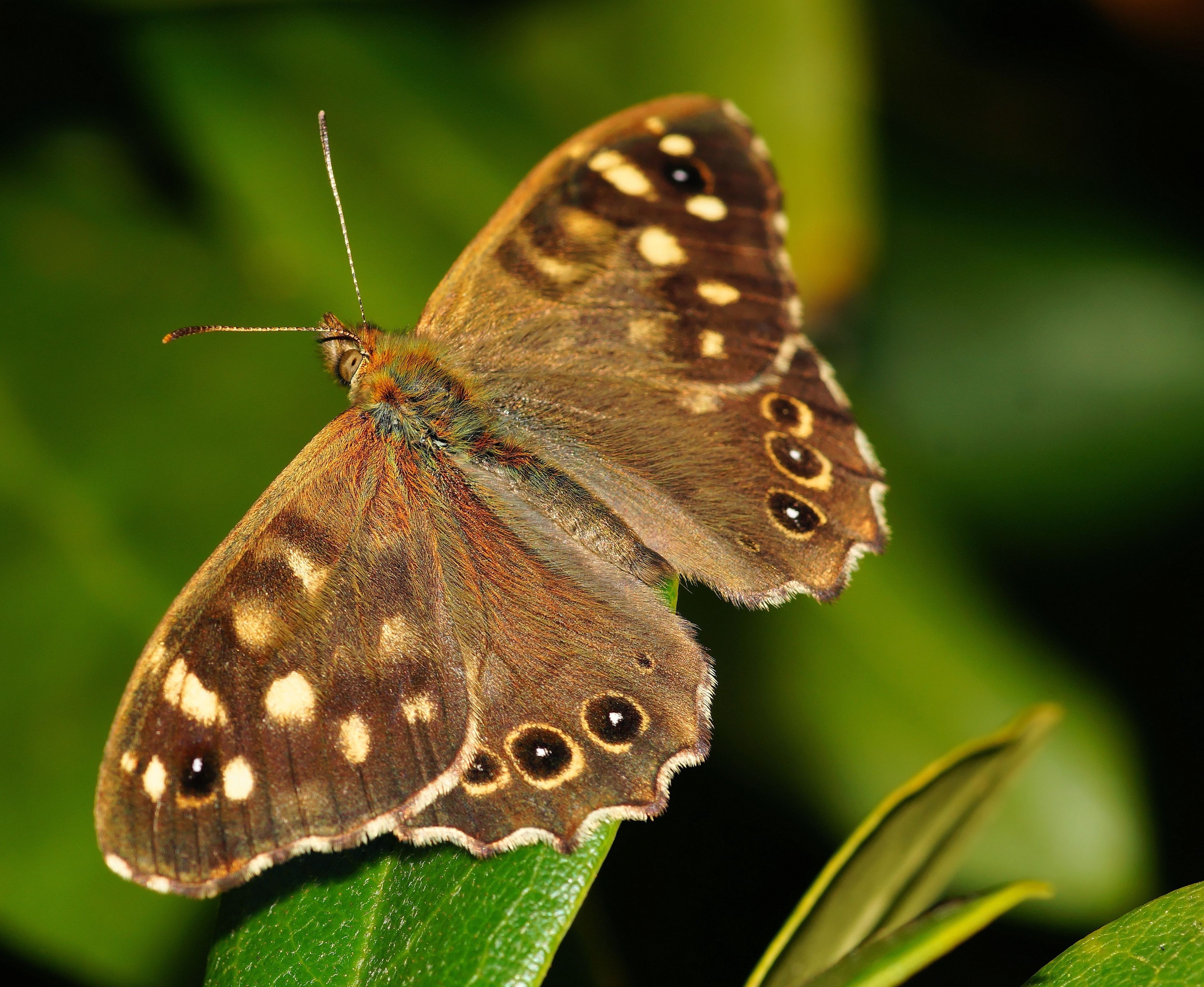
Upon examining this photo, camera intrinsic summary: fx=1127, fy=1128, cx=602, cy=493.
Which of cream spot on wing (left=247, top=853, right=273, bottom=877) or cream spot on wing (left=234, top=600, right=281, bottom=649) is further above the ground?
cream spot on wing (left=234, top=600, right=281, bottom=649)

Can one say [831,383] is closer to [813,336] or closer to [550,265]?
[550,265]

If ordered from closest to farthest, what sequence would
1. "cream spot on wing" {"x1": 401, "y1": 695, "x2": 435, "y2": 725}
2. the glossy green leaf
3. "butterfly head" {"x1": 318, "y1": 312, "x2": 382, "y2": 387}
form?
"cream spot on wing" {"x1": 401, "y1": 695, "x2": 435, "y2": 725} < "butterfly head" {"x1": 318, "y1": 312, "x2": 382, "y2": 387} < the glossy green leaf

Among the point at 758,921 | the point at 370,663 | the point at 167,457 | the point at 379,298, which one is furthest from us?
the point at 379,298

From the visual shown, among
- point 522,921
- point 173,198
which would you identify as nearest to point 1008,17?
point 173,198

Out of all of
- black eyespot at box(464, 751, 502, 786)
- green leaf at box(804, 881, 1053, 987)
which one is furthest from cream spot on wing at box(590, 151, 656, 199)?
green leaf at box(804, 881, 1053, 987)

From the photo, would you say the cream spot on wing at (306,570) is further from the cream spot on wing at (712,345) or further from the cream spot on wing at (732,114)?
the cream spot on wing at (732,114)

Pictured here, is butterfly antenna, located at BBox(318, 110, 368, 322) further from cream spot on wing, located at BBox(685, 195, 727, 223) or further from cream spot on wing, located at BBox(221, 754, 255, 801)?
cream spot on wing, located at BBox(221, 754, 255, 801)

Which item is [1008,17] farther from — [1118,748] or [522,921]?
[522,921]
